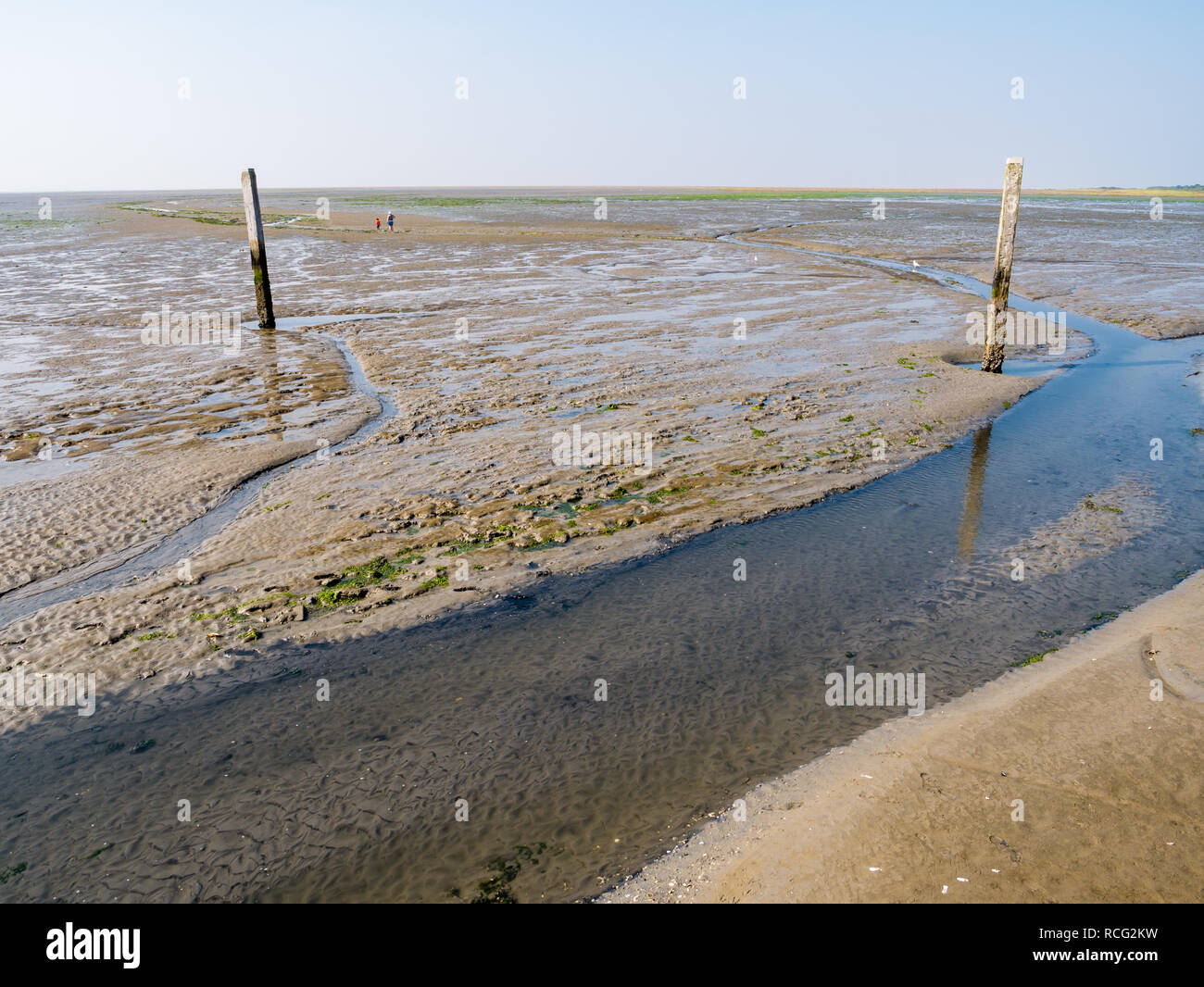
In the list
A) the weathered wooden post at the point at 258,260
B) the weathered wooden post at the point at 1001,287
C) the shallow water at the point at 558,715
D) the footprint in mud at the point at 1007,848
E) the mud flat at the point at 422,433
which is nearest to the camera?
the footprint in mud at the point at 1007,848

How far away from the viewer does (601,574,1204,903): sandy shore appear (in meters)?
4.17

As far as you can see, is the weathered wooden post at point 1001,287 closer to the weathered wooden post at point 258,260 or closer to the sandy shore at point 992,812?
the sandy shore at point 992,812

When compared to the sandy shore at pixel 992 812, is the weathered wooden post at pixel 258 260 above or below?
above

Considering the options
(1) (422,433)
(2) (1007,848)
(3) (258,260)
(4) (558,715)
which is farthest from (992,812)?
(3) (258,260)

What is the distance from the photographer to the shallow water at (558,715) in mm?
4789

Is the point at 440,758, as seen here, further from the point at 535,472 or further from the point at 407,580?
the point at 535,472

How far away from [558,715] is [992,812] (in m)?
3.02

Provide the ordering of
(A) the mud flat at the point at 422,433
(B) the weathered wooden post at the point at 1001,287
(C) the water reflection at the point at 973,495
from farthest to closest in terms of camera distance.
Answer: (B) the weathered wooden post at the point at 1001,287
(C) the water reflection at the point at 973,495
(A) the mud flat at the point at 422,433

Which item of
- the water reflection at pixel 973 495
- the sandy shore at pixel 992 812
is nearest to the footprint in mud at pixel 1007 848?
the sandy shore at pixel 992 812

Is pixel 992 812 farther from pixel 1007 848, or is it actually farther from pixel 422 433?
pixel 422 433

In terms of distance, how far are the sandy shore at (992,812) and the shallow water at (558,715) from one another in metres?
0.34

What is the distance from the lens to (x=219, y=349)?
17.8 m

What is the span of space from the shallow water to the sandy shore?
34cm
